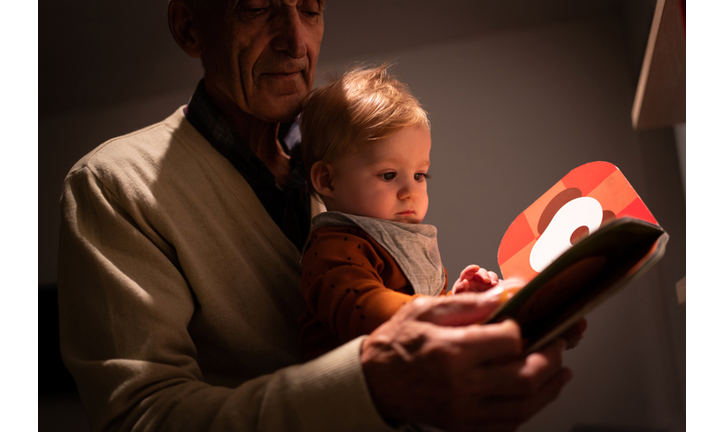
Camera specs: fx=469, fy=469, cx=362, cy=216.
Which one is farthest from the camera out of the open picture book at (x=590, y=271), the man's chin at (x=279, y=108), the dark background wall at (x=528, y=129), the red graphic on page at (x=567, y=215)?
the dark background wall at (x=528, y=129)

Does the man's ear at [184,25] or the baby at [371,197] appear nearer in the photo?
the baby at [371,197]

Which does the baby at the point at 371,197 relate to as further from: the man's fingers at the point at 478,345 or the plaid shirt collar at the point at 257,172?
the man's fingers at the point at 478,345

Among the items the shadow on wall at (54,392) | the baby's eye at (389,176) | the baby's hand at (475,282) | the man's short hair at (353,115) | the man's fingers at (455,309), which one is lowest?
the shadow on wall at (54,392)

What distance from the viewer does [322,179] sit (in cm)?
93

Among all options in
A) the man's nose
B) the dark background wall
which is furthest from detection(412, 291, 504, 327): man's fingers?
the dark background wall

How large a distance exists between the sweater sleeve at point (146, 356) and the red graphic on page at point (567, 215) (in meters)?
0.44

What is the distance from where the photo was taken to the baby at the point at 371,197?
0.81 metres

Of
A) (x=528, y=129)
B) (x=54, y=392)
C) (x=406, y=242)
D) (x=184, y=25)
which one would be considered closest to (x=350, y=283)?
(x=406, y=242)

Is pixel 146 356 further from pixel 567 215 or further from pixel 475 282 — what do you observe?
pixel 567 215

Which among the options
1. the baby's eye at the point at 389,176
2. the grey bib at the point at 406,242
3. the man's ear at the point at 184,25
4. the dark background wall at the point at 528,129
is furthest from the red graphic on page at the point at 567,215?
the man's ear at the point at 184,25

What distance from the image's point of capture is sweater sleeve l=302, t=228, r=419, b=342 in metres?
0.66

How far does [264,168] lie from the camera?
102cm

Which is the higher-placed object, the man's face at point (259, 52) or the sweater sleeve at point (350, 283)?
the man's face at point (259, 52)
